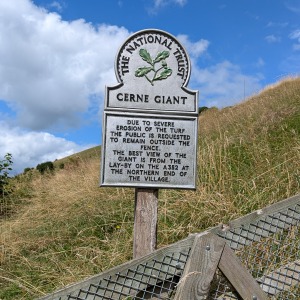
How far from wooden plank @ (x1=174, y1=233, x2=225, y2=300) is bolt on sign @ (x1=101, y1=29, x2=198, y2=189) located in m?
1.28

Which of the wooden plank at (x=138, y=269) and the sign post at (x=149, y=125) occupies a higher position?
the sign post at (x=149, y=125)

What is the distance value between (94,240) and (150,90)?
2355mm

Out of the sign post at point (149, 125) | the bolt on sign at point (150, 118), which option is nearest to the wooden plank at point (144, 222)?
the sign post at point (149, 125)

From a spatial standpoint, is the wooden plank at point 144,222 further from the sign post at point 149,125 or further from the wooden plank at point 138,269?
the wooden plank at point 138,269

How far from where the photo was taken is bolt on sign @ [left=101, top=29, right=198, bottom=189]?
11.5ft

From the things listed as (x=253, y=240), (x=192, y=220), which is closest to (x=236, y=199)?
(x=192, y=220)

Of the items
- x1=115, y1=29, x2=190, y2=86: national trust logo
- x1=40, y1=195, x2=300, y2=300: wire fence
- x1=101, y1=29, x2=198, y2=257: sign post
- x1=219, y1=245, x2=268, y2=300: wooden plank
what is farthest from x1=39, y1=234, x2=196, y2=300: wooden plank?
x1=115, y1=29, x2=190, y2=86: national trust logo

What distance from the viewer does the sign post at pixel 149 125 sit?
11.5 feet

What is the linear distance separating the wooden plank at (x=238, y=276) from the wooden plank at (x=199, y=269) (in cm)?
7

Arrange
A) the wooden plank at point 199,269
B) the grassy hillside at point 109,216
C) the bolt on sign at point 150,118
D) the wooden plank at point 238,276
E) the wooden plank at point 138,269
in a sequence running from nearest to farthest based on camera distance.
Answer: the wooden plank at point 138,269 < the wooden plank at point 199,269 < the wooden plank at point 238,276 < the bolt on sign at point 150,118 < the grassy hillside at point 109,216

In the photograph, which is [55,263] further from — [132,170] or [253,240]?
[253,240]

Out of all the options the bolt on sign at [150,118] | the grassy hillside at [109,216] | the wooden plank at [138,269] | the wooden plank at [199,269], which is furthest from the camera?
the grassy hillside at [109,216]

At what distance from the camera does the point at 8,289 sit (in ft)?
14.2

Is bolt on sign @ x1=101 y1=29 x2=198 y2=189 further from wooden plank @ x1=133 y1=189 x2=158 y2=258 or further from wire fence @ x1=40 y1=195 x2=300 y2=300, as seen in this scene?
wire fence @ x1=40 y1=195 x2=300 y2=300
